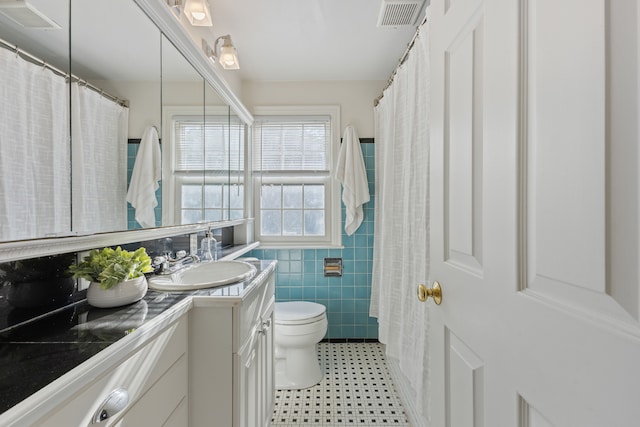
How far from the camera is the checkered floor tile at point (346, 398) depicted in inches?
69.0

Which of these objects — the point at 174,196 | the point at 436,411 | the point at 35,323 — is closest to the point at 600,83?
the point at 436,411

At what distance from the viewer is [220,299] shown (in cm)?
104

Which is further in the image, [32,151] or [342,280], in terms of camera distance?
[342,280]

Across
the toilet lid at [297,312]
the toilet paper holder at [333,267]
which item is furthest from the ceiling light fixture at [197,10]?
the toilet paper holder at [333,267]

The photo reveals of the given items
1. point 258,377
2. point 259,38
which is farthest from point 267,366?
point 259,38

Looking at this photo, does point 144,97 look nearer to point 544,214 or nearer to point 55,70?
point 55,70

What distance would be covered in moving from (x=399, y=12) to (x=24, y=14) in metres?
1.65

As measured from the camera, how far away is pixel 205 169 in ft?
5.95

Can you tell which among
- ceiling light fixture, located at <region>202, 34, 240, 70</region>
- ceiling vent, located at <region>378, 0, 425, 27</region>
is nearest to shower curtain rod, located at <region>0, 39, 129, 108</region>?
ceiling light fixture, located at <region>202, 34, 240, 70</region>

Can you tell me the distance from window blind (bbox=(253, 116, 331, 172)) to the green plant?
1833 mm

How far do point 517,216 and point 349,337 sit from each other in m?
2.42

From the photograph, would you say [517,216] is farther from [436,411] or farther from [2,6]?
[2,6]

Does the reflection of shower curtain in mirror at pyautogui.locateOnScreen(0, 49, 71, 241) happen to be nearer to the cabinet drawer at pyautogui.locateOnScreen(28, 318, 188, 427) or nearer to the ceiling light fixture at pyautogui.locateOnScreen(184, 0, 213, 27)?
the cabinet drawer at pyautogui.locateOnScreen(28, 318, 188, 427)

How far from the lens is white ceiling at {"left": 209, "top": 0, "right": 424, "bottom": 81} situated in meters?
1.77
